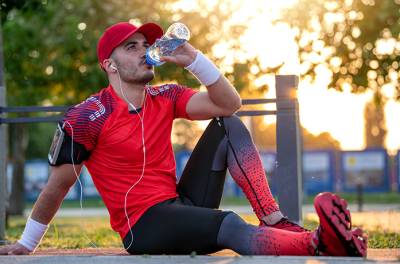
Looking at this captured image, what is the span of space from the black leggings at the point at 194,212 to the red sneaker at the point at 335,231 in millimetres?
599

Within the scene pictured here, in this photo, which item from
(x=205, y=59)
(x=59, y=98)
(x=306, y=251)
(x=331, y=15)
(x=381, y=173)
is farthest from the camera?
(x=381, y=173)

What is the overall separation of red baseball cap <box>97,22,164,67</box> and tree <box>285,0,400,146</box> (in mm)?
8781

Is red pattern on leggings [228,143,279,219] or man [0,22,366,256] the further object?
red pattern on leggings [228,143,279,219]

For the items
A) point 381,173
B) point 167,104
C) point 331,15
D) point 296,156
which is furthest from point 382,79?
point 381,173

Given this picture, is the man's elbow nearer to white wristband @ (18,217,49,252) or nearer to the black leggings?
the black leggings

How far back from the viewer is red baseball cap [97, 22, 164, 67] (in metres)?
5.57

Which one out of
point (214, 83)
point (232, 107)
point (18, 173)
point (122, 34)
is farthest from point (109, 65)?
point (18, 173)

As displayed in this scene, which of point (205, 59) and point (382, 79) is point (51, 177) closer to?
point (205, 59)

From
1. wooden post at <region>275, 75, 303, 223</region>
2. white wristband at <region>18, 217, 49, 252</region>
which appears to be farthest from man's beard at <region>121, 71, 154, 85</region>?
wooden post at <region>275, 75, 303, 223</region>

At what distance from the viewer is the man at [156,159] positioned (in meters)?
5.29

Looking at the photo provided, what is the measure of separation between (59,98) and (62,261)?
18.8 metres

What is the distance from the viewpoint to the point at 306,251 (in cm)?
A: 500

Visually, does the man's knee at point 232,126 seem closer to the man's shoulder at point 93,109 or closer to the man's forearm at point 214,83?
the man's forearm at point 214,83

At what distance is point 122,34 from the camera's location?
557 cm
